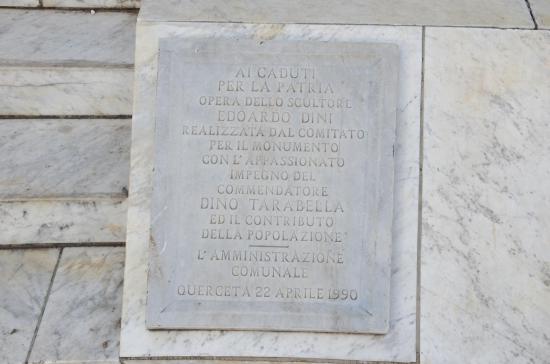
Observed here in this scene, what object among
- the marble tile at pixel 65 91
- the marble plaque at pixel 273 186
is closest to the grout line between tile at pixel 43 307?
the marble plaque at pixel 273 186

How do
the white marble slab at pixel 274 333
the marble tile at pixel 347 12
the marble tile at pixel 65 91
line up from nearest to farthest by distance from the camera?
the white marble slab at pixel 274 333, the marble tile at pixel 347 12, the marble tile at pixel 65 91

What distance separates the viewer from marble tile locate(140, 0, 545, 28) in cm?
279

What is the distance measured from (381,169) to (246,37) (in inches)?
30.5

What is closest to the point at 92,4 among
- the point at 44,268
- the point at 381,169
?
the point at 44,268

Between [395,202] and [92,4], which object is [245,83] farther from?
[92,4]

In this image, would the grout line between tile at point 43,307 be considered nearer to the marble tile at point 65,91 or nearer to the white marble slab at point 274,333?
the white marble slab at point 274,333

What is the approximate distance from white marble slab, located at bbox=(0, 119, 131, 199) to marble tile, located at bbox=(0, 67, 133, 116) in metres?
0.06

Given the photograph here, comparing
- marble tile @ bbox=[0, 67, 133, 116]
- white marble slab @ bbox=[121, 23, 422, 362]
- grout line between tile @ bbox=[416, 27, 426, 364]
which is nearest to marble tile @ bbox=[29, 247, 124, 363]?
white marble slab @ bbox=[121, 23, 422, 362]

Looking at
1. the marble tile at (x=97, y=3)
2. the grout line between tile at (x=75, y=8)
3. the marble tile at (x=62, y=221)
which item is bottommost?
the marble tile at (x=62, y=221)

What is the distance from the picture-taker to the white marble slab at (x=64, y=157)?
2930mm

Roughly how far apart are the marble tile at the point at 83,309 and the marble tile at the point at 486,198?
4.07 feet

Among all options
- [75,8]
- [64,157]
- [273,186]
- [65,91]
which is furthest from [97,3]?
[273,186]

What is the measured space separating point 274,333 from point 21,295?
3.58ft

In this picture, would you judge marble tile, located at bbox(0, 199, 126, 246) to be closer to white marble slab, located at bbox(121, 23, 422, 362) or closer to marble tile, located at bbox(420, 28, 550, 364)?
white marble slab, located at bbox(121, 23, 422, 362)
